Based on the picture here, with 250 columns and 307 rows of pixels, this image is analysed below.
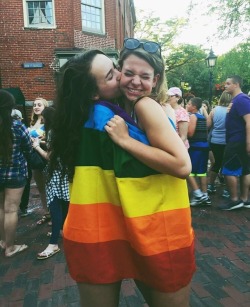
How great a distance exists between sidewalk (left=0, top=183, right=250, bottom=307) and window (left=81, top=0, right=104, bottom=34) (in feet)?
32.1

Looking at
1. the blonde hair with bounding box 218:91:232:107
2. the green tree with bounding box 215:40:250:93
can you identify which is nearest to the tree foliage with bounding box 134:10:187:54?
the green tree with bounding box 215:40:250:93

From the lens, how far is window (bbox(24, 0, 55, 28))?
37.5 feet

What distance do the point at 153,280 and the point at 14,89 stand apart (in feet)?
34.6

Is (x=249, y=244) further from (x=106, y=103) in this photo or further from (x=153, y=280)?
(x=106, y=103)

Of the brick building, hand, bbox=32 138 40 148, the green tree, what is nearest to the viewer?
hand, bbox=32 138 40 148

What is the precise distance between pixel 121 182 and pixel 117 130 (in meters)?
0.22

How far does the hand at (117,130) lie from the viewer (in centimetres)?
130

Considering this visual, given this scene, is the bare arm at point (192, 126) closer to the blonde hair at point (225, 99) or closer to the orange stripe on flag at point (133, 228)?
the blonde hair at point (225, 99)

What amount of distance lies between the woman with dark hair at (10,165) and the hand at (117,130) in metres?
2.49

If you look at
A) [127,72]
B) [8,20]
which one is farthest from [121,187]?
[8,20]

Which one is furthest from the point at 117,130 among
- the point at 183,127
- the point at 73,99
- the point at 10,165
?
the point at 183,127

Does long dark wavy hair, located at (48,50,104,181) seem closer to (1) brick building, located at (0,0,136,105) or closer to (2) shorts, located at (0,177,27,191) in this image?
(2) shorts, located at (0,177,27,191)

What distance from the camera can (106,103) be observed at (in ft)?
4.59

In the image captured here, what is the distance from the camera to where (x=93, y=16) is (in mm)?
12305
